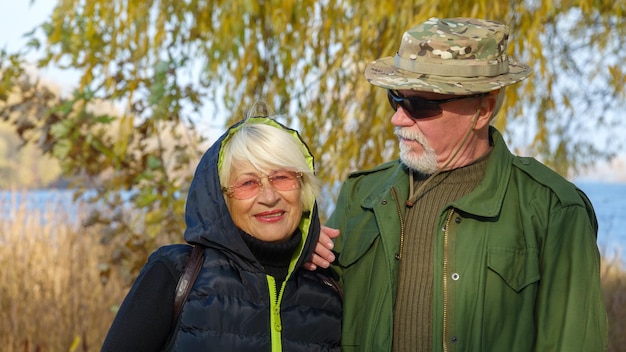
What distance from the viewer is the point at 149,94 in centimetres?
500

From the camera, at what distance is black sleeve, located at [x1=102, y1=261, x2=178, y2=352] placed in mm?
2234

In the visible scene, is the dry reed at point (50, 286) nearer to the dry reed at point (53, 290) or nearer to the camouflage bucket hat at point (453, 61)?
the dry reed at point (53, 290)

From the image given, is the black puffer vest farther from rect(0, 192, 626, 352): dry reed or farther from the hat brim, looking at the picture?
rect(0, 192, 626, 352): dry reed

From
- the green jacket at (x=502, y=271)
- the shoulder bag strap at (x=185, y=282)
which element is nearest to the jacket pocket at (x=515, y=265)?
the green jacket at (x=502, y=271)

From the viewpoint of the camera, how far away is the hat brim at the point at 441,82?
250cm

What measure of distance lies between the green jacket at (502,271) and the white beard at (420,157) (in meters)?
0.09

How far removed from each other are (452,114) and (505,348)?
701 millimetres

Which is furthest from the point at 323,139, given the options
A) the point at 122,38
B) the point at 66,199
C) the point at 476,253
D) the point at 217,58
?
the point at 476,253

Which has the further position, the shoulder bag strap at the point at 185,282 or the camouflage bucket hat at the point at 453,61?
the camouflage bucket hat at the point at 453,61

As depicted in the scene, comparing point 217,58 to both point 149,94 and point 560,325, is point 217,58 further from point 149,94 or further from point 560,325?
point 560,325

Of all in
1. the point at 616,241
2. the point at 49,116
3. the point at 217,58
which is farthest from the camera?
the point at 616,241

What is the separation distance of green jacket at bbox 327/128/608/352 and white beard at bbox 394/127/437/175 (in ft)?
0.29

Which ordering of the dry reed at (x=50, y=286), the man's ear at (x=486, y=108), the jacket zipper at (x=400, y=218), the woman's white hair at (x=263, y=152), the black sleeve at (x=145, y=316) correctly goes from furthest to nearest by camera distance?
1. the dry reed at (x=50, y=286)
2. the man's ear at (x=486, y=108)
3. the jacket zipper at (x=400, y=218)
4. the woman's white hair at (x=263, y=152)
5. the black sleeve at (x=145, y=316)

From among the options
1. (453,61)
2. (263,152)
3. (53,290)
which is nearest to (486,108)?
(453,61)
